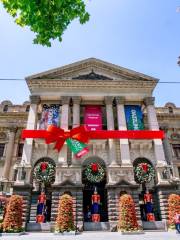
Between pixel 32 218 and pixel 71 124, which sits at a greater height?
pixel 71 124

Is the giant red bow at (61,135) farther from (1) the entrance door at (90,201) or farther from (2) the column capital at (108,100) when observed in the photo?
(2) the column capital at (108,100)

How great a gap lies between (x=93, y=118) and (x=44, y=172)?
8.54 meters

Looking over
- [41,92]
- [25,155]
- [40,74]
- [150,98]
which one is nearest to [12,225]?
[25,155]

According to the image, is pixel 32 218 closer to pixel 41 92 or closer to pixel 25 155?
pixel 25 155

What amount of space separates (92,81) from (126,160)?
11.7 metres

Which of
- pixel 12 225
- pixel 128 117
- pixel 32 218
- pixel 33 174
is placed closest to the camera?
pixel 12 225

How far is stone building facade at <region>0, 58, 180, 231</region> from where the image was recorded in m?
24.2

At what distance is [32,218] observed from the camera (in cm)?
2366

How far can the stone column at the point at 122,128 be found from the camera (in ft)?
86.5

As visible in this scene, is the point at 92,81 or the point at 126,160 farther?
the point at 92,81

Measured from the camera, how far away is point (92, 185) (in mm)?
27297

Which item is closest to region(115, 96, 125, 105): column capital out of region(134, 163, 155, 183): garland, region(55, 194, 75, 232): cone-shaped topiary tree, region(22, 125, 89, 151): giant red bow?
region(22, 125, 89, 151): giant red bow

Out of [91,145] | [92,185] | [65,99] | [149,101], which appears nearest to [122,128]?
[91,145]

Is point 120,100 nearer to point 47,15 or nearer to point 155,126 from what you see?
point 155,126
